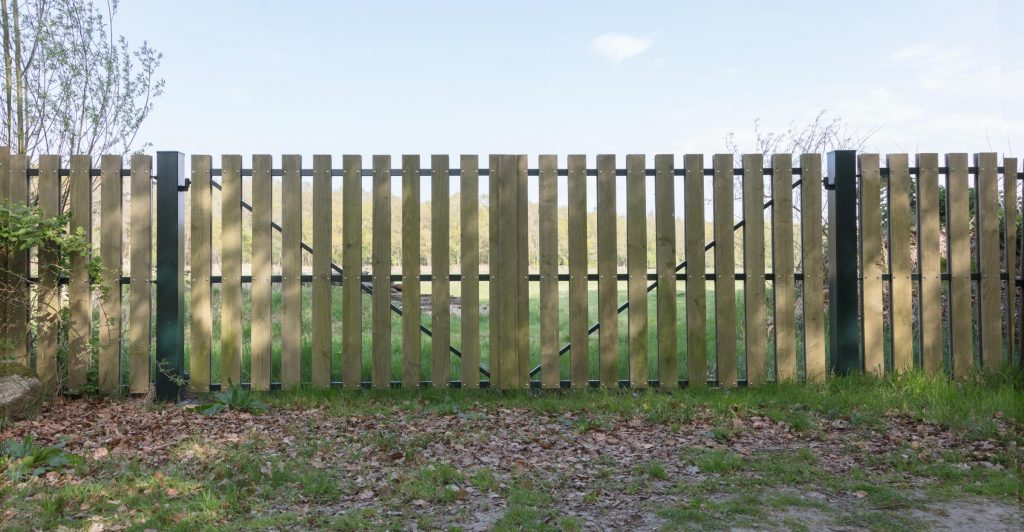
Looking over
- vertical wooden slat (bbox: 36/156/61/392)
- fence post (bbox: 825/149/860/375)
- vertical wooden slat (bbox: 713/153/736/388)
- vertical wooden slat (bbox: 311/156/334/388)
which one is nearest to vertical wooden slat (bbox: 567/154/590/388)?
vertical wooden slat (bbox: 713/153/736/388)

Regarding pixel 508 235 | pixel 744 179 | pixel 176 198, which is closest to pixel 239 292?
pixel 176 198

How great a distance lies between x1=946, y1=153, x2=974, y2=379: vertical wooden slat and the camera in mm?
6414

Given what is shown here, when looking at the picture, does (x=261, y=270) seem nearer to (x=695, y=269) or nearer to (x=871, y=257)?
(x=695, y=269)

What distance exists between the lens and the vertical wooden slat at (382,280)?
6.22m

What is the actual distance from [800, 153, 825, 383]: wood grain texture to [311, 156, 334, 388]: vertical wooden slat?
4.27 m

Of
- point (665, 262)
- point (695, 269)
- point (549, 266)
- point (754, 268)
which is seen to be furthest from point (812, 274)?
point (549, 266)

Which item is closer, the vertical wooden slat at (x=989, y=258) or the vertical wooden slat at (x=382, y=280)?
the vertical wooden slat at (x=382, y=280)

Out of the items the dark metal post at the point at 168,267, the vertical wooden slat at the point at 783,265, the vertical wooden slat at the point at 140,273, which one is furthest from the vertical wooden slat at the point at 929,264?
the vertical wooden slat at the point at 140,273

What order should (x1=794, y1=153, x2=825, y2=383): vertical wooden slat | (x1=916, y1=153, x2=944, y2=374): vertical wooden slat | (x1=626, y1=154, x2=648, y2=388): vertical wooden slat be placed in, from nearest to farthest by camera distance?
1. (x1=626, y1=154, x2=648, y2=388): vertical wooden slat
2. (x1=794, y1=153, x2=825, y2=383): vertical wooden slat
3. (x1=916, y1=153, x2=944, y2=374): vertical wooden slat

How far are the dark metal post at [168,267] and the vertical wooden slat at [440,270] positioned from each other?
2266 millimetres

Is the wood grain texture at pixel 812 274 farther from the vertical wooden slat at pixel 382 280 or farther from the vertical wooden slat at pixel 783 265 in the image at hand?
the vertical wooden slat at pixel 382 280

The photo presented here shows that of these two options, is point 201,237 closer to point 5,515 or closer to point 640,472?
point 5,515

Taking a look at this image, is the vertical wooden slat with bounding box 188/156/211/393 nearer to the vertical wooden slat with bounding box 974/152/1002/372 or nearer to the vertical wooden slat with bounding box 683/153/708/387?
the vertical wooden slat with bounding box 683/153/708/387

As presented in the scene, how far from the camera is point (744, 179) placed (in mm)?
6320
